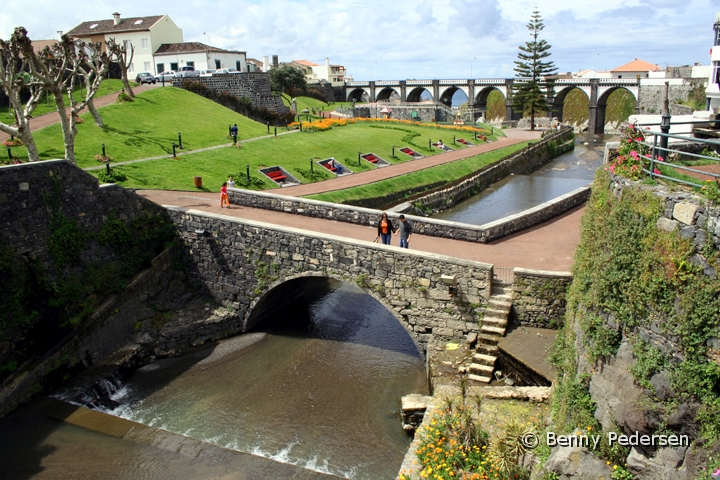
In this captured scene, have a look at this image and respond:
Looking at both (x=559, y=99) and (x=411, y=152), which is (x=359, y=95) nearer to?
(x=559, y=99)

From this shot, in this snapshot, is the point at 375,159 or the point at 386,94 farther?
the point at 386,94

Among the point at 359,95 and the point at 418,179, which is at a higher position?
the point at 359,95

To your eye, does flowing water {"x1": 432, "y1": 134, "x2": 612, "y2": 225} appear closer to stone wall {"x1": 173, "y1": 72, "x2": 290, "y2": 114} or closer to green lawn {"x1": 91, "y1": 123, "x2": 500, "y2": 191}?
green lawn {"x1": 91, "y1": 123, "x2": 500, "y2": 191}

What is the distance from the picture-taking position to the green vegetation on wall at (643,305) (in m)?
5.68

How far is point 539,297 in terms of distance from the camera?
13680mm

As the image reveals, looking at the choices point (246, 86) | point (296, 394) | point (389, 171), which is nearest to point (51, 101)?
point (246, 86)

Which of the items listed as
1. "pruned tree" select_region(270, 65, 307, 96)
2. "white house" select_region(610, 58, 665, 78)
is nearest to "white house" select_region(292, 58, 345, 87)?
"pruned tree" select_region(270, 65, 307, 96)

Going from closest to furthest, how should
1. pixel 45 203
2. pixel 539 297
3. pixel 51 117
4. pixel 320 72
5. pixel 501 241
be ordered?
pixel 539 297 < pixel 45 203 < pixel 501 241 < pixel 51 117 < pixel 320 72

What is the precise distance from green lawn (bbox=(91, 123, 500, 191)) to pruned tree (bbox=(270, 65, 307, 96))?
21345 millimetres

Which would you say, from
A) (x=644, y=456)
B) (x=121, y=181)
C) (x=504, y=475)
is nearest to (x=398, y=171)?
(x=121, y=181)

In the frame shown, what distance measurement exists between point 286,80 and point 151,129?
112 ft

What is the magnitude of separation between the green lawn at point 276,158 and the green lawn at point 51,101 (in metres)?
10.7

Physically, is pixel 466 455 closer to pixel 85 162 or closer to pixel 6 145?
pixel 85 162

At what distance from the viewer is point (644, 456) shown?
6199mm
